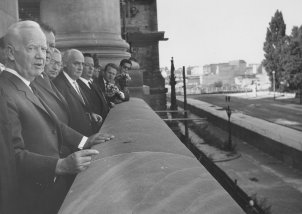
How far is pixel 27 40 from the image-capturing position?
1965 millimetres

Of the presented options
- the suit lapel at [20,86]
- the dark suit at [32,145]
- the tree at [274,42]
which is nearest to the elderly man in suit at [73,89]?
the dark suit at [32,145]

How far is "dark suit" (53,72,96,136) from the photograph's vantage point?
10.5 feet

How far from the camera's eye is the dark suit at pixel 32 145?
1.79 meters

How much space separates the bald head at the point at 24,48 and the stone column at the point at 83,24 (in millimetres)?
4389

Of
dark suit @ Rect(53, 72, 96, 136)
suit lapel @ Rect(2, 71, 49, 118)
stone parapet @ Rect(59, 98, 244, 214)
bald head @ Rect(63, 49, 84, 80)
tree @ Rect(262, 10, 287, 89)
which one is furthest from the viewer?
tree @ Rect(262, 10, 287, 89)

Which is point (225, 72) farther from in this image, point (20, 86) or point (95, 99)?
point (20, 86)

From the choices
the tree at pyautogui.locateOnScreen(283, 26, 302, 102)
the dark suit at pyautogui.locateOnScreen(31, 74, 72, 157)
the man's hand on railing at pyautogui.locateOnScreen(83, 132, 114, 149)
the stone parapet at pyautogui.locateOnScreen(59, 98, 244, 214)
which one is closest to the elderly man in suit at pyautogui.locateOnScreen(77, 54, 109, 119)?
the dark suit at pyautogui.locateOnScreen(31, 74, 72, 157)

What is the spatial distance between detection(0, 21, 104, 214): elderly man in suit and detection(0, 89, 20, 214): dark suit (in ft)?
0.33

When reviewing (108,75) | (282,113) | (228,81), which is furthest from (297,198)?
(228,81)

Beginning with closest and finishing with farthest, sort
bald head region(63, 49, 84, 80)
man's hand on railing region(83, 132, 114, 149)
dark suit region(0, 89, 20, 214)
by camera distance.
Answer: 1. dark suit region(0, 89, 20, 214)
2. man's hand on railing region(83, 132, 114, 149)
3. bald head region(63, 49, 84, 80)

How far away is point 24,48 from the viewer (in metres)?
1.96

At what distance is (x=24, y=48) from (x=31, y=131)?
15.1 inches

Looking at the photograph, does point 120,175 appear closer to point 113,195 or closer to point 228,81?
point 113,195

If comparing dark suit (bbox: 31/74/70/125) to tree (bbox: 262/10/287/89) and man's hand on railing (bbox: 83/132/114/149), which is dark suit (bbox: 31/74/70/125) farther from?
tree (bbox: 262/10/287/89)
